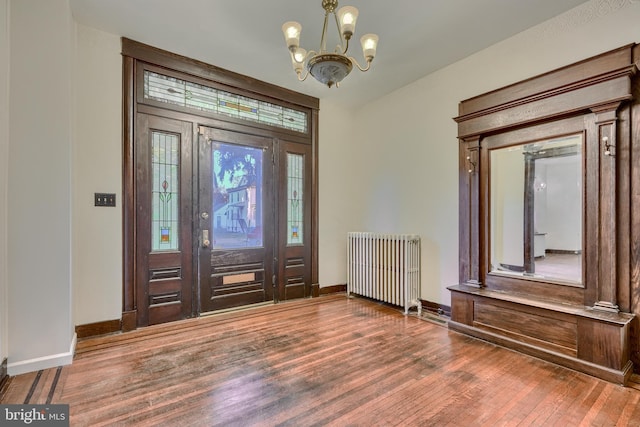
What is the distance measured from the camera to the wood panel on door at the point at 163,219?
330 cm

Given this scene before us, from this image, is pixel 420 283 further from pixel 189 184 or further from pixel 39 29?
pixel 39 29

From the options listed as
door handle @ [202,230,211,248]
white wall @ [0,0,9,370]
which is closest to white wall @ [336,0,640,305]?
door handle @ [202,230,211,248]

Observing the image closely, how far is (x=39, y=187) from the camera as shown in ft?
7.83

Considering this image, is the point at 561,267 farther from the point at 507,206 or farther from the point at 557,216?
the point at 507,206

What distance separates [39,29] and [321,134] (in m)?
3.32

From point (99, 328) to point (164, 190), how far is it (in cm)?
155

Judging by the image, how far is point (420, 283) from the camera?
4.04 metres

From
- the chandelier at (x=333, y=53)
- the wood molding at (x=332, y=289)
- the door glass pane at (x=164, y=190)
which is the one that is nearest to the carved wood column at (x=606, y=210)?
the chandelier at (x=333, y=53)

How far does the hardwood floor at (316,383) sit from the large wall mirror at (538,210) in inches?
35.0

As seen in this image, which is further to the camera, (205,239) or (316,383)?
(205,239)

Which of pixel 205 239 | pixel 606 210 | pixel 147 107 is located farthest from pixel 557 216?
pixel 147 107

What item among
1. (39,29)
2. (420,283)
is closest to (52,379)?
(39,29)

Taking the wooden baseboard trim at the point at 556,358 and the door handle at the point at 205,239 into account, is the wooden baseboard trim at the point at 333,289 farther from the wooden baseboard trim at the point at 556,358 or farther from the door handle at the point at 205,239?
the wooden baseboard trim at the point at 556,358

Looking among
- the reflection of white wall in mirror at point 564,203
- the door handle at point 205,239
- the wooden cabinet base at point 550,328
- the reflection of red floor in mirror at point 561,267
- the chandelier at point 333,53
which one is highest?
the chandelier at point 333,53
